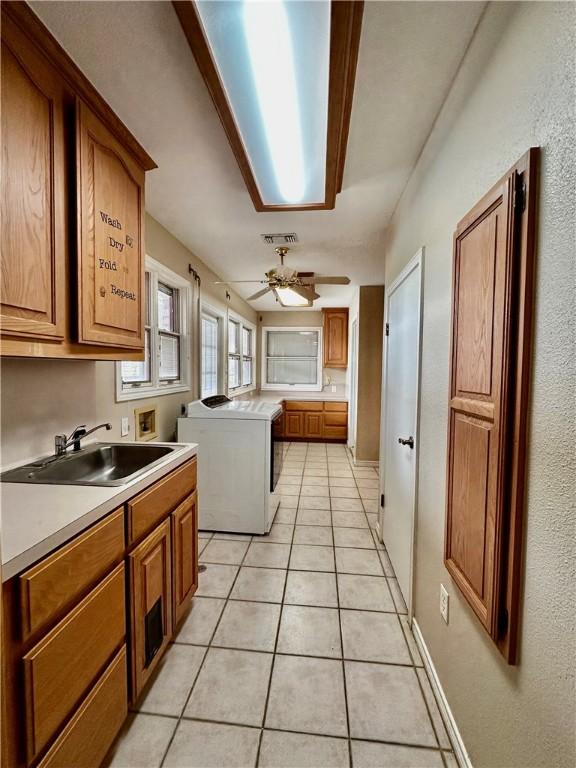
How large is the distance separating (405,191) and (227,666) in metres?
2.67

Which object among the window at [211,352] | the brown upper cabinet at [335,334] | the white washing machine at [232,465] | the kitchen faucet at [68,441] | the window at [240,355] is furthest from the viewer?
the brown upper cabinet at [335,334]

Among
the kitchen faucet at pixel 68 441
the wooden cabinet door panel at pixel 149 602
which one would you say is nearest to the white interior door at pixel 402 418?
the wooden cabinet door panel at pixel 149 602

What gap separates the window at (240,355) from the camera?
4762mm

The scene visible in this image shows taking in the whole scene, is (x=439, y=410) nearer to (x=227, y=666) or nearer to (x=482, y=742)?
(x=482, y=742)

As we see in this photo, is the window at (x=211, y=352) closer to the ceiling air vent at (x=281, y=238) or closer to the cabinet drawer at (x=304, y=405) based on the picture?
the ceiling air vent at (x=281, y=238)

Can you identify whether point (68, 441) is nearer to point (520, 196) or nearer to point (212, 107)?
point (212, 107)

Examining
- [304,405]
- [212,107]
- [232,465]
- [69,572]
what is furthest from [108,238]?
[304,405]

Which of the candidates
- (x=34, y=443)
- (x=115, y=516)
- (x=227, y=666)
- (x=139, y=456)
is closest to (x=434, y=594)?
(x=227, y=666)

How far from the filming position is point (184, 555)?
1.70m

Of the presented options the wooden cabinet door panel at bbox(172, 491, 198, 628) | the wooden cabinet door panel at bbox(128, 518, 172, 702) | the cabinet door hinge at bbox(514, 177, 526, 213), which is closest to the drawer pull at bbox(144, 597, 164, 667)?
the wooden cabinet door panel at bbox(128, 518, 172, 702)

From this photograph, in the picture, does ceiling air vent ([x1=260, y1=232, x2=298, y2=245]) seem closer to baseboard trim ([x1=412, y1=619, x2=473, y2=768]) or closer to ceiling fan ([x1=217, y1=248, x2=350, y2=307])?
ceiling fan ([x1=217, y1=248, x2=350, y2=307])

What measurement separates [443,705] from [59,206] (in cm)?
237

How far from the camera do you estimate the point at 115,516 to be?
3.68ft

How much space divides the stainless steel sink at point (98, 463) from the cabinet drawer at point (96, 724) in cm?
65
